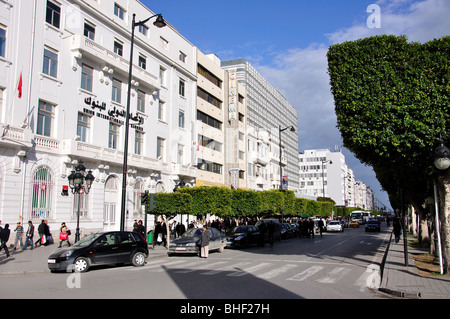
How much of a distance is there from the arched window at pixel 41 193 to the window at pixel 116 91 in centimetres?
906

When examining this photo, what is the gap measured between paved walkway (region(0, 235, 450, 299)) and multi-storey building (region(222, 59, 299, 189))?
31.2 m

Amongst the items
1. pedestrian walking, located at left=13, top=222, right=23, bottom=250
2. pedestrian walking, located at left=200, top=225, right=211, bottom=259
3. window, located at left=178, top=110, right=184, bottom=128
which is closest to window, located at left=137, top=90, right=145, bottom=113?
window, located at left=178, top=110, right=184, bottom=128

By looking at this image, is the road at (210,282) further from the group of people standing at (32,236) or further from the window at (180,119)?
the window at (180,119)

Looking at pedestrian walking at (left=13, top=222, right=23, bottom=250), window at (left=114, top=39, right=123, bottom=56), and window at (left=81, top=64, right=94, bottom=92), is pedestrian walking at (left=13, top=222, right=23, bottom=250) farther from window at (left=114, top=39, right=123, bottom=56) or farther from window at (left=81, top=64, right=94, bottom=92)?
window at (left=114, top=39, right=123, bottom=56)

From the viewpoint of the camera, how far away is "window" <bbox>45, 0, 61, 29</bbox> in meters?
24.8

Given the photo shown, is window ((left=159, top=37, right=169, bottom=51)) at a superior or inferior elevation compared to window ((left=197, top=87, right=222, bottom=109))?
superior

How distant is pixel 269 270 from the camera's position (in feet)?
44.4

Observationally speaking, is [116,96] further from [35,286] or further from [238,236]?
[35,286]

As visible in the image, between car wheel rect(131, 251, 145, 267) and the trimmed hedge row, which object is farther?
the trimmed hedge row

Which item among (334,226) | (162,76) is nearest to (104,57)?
(162,76)

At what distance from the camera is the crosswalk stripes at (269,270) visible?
11.8m

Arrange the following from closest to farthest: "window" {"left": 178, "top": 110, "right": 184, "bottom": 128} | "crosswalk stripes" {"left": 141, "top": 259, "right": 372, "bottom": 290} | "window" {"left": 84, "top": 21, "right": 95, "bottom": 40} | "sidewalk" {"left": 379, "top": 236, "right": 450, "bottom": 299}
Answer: "sidewalk" {"left": 379, "top": 236, "right": 450, "bottom": 299} → "crosswalk stripes" {"left": 141, "top": 259, "right": 372, "bottom": 290} → "window" {"left": 84, "top": 21, "right": 95, "bottom": 40} → "window" {"left": 178, "top": 110, "right": 184, "bottom": 128}
